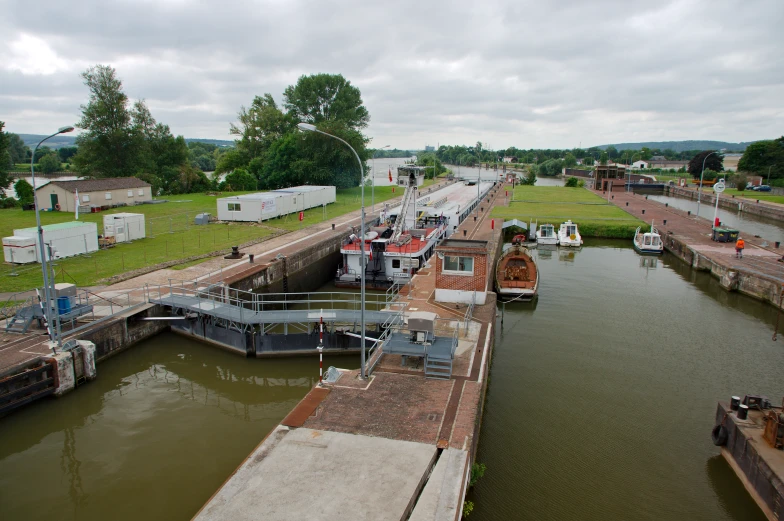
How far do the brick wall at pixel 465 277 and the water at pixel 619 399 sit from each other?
3.16m

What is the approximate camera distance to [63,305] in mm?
18688

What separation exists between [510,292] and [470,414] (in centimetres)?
1642

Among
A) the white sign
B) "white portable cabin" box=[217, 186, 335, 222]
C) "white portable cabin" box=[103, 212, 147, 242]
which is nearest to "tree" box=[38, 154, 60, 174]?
"white portable cabin" box=[217, 186, 335, 222]

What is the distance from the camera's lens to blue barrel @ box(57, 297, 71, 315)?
732 inches

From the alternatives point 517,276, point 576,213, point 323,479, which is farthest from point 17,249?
point 576,213

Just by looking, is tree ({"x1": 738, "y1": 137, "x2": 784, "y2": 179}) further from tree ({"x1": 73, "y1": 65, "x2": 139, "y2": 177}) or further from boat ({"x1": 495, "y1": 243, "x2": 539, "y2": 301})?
tree ({"x1": 73, "y1": 65, "x2": 139, "y2": 177})

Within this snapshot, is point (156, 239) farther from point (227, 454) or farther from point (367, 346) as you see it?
point (227, 454)

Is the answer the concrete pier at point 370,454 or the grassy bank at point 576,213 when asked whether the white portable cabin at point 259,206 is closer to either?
the grassy bank at point 576,213

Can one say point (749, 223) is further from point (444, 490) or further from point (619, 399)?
point (444, 490)

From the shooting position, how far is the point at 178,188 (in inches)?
2655

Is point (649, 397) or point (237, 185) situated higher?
point (237, 185)

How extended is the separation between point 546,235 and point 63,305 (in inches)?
1445

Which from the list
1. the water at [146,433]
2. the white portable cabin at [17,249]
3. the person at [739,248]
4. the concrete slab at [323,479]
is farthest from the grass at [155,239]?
the person at [739,248]

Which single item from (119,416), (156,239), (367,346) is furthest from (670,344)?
(156,239)
